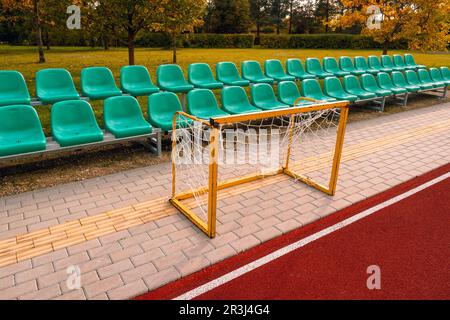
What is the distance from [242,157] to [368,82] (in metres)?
6.79

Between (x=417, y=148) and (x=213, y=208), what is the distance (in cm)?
590

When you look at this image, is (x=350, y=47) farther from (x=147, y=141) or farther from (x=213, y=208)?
(x=213, y=208)

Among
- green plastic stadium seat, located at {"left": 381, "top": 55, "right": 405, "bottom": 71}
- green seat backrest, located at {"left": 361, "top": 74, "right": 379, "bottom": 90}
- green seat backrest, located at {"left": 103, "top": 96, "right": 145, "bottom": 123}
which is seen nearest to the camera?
green seat backrest, located at {"left": 103, "top": 96, "right": 145, "bottom": 123}

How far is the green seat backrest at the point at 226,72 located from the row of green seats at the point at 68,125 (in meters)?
4.10

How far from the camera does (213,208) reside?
13.8ft

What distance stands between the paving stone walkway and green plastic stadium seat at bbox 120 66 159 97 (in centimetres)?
278

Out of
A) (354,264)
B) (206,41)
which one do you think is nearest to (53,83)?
(354,264)

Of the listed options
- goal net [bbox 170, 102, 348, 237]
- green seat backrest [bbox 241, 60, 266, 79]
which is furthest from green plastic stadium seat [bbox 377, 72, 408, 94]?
goal net [bbox 170, 102, 348, 237]

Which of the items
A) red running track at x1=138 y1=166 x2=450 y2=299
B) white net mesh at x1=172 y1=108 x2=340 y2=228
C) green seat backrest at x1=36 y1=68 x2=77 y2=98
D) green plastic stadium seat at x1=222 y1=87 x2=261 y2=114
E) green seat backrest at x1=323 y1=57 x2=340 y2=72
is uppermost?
green seat backrest at x1=323 y1=57 x2=340 y2=72

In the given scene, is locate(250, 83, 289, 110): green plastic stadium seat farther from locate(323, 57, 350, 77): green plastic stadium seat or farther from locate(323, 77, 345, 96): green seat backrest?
locate(323, 57, 350, 77): green plastic stadium seat

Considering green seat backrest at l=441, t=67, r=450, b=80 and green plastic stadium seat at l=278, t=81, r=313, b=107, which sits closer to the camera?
green plastic stadium seat at l=278, t=81, r=313, b=107

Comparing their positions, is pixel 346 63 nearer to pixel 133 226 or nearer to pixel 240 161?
pixel 240 161

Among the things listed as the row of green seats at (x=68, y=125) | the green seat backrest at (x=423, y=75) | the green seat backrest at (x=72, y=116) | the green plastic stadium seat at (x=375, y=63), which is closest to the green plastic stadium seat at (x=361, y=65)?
the green plastic stadium seat at (x=375, y=63)

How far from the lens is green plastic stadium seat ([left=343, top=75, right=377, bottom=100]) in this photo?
10.5 m
